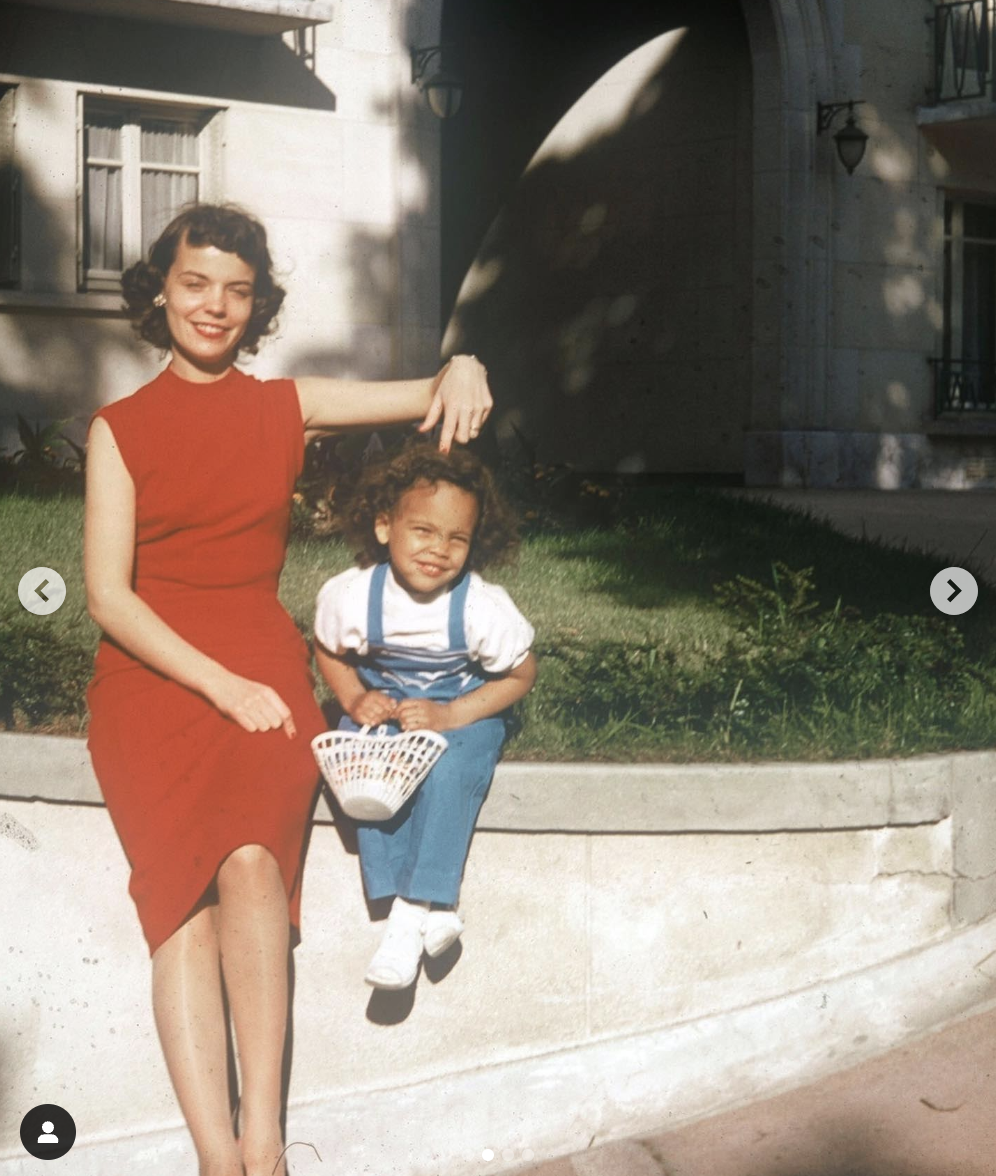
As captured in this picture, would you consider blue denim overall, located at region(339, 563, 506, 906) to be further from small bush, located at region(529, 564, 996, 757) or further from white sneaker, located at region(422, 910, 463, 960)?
small bush, located at region(529, 564, 996, 757)

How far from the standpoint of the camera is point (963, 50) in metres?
12.3

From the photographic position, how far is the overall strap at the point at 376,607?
3.50 m

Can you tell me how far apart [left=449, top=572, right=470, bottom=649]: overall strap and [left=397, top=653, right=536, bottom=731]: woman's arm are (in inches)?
6.0

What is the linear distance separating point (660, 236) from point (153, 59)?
874 cm

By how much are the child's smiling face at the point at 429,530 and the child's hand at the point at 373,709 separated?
29 cm

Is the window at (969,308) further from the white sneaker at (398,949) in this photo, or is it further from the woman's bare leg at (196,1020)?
the woman's bare leg at (196,1020)

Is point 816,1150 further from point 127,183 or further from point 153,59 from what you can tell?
point 153,59

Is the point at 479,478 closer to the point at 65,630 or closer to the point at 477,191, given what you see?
the point at 65,630

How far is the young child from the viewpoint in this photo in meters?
3.44

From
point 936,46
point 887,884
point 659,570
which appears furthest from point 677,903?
point 936,46

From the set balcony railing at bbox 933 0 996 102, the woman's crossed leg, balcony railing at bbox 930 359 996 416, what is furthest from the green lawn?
balcony railing at bbox 933 0 996 102

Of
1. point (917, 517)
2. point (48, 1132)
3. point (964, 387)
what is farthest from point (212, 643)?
point (964, 387)

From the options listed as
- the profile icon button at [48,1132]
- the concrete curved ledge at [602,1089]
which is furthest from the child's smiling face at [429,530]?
the profile icon button at [48,1132]

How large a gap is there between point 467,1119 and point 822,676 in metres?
1.66
